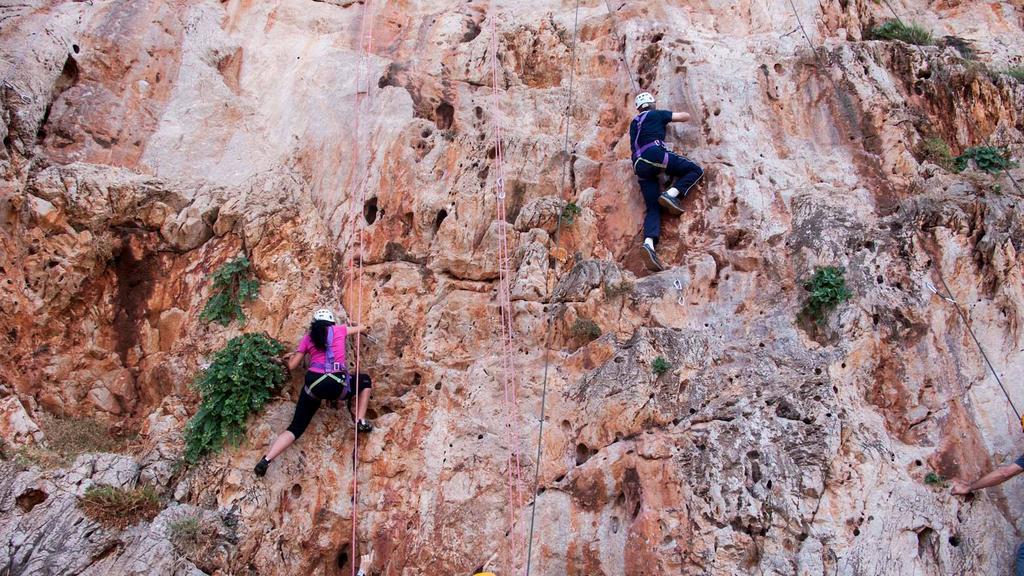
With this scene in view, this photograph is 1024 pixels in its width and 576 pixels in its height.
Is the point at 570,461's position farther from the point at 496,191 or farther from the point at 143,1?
the point at 143,1

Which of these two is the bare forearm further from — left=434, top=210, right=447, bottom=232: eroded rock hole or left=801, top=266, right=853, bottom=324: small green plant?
left=434, top=210, right=447, bottom=232: eroded rock hole

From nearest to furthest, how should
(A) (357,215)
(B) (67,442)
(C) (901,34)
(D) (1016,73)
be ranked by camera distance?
(B) (67,442) → (A) (357,215) → (D) (1016,73) → (C) (901,34)

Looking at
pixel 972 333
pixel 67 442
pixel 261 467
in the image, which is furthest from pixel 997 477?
pixel 67 442

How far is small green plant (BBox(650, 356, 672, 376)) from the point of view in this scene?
7.61 metres

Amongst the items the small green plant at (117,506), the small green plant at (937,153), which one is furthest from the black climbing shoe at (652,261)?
the small green plant at (117,506)

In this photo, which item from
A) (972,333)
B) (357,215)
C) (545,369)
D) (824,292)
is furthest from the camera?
(357,215)

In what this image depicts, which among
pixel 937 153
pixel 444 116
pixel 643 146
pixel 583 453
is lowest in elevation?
pixel 583 453

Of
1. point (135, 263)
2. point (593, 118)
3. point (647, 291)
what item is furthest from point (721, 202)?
point (135, 263)

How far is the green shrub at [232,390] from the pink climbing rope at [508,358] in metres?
2.49

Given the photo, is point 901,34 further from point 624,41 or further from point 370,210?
point 370,210

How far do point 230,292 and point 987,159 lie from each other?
30.0 ft

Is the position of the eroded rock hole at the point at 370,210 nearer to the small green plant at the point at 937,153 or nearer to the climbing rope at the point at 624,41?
the climbing rope at the point at 624,41

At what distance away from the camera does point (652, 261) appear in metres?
8.62

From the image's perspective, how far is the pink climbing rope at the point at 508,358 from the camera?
7.55m
